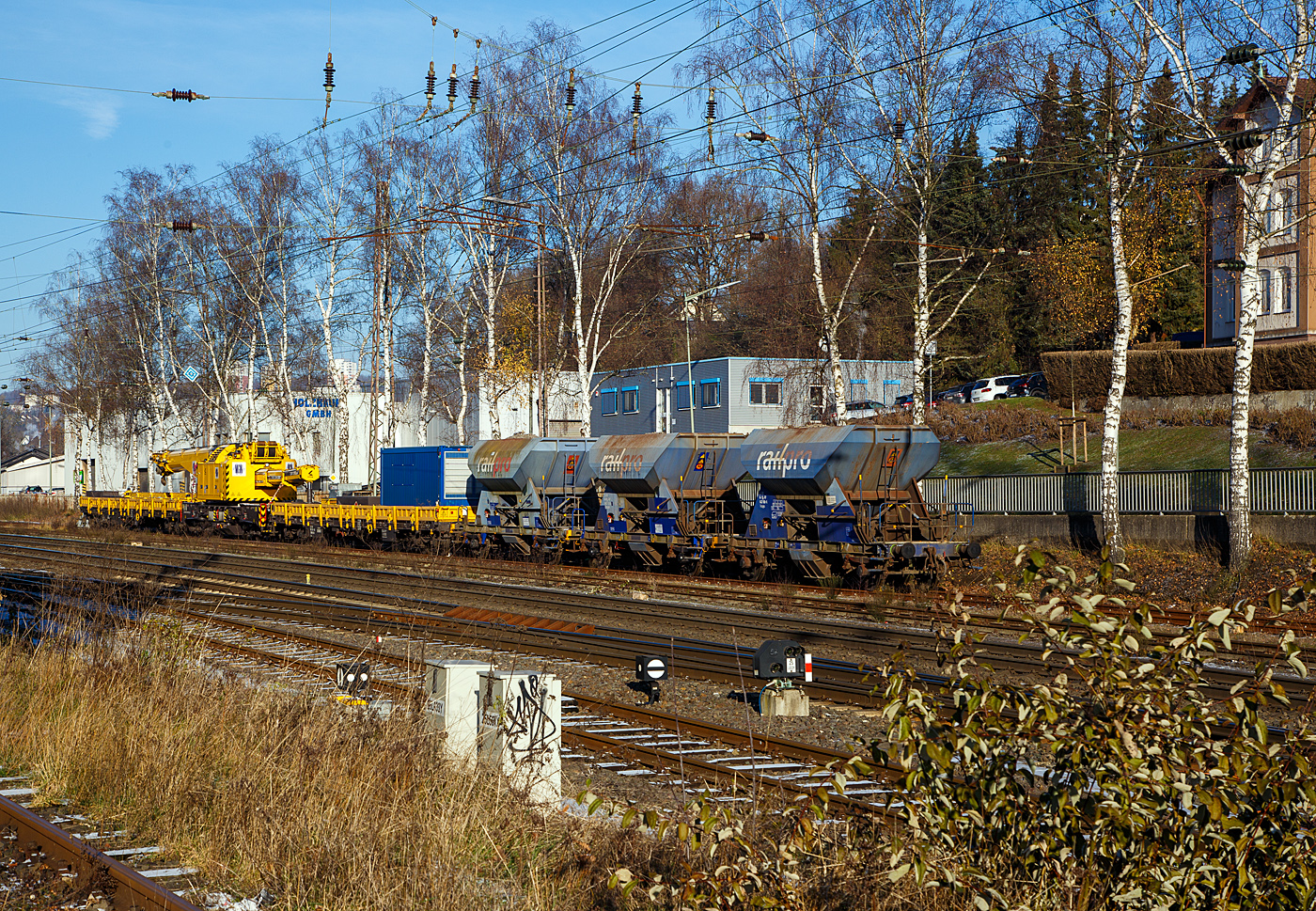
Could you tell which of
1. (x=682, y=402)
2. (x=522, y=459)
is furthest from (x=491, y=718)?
(x=682, y=402)

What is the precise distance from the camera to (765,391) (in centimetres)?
5169

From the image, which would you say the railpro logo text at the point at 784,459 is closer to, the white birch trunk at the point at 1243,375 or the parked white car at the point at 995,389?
the white birch trunk at the point at 1243,375

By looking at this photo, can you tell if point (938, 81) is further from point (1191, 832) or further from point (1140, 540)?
point (1191, 832)

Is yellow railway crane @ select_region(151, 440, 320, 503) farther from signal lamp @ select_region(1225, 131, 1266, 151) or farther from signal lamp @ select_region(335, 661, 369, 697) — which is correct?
signal lamp @ select_region(1225, 131, 1266, 151)

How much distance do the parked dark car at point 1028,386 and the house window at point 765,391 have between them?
396 inches

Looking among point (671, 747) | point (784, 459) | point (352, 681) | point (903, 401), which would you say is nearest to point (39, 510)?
point (903, 401)

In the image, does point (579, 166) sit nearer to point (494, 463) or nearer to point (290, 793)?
point (494, 463)

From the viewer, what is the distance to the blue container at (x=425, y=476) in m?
34.4

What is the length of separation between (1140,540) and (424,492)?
20.5 metres

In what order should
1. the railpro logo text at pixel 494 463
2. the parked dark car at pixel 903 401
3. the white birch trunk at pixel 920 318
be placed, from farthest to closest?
1. the parked dark car at pixel 903 401
2. the railpro logo text at pixel 494 463
3. the white birch trunk at pixel 920 318

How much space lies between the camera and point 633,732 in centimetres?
1034

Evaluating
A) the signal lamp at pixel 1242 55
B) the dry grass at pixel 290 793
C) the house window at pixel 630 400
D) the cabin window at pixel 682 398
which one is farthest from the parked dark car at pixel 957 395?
the dry grass at pixel 290 793

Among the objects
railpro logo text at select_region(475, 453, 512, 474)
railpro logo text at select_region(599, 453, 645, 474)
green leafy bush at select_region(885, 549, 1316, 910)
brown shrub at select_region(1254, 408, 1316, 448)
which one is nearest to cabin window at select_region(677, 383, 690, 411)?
railpro logo text at select_region(475, 453, 512, 474)

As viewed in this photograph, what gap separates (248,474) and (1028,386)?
1255 inches
